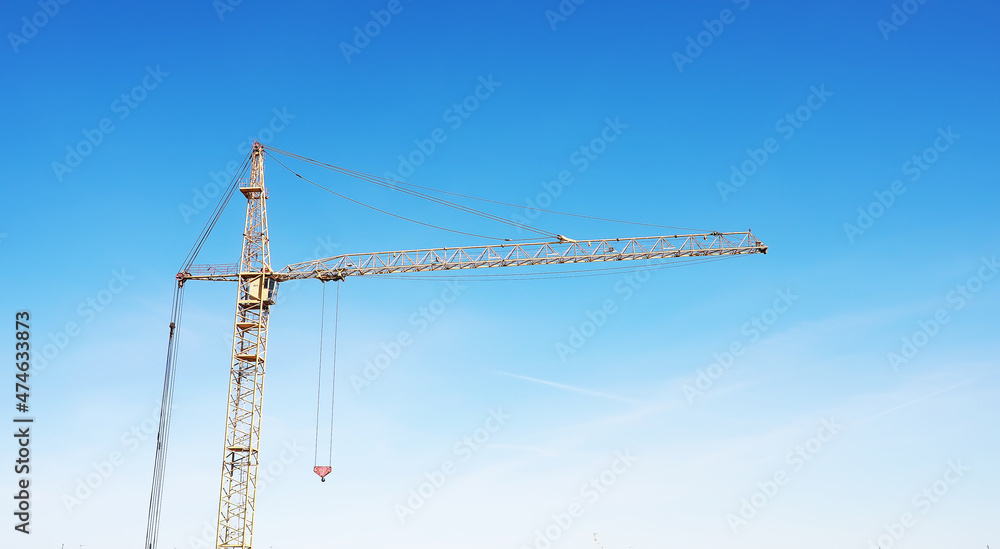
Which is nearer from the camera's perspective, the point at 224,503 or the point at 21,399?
the point at 21,399

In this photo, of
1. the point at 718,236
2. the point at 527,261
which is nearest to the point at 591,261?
the point at 527,261

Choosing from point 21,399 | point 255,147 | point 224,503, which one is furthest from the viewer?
point 255,147

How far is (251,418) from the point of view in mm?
72250

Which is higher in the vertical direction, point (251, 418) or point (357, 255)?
point (357, 255)

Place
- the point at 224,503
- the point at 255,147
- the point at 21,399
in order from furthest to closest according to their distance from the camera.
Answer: the point at 255,147
the point at 224,503
the point at 21,399

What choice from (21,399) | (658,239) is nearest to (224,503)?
(21,399)

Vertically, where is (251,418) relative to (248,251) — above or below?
below

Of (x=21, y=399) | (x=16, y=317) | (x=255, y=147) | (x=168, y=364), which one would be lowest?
(x=21, y=399)

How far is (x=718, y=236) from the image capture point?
253 feet

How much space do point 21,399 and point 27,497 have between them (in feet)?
18.6

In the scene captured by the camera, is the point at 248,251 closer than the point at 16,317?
No

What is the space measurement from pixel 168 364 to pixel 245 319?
6.72 metres

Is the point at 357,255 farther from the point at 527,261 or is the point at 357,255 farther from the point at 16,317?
the point at 16,317

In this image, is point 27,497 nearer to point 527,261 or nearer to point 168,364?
point 168,364
